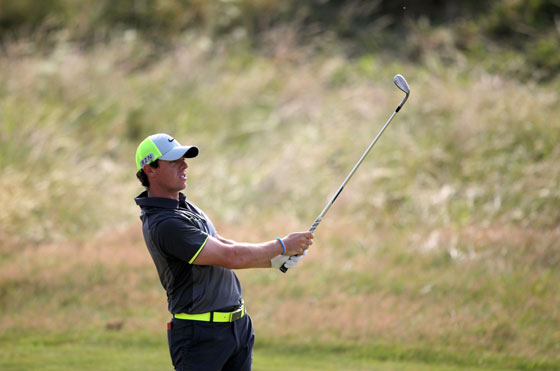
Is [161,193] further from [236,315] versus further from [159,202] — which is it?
[236,315]

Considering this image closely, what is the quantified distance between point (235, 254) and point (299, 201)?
23.8ft

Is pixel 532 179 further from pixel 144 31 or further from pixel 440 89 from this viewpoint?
pixel 144 31

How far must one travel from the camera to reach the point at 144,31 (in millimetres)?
16141

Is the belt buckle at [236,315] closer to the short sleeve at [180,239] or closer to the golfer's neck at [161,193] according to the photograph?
the short sleeve at [180,239]

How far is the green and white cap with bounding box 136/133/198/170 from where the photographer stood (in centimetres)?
364

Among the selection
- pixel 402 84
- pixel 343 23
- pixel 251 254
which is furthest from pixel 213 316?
pixel 343 23

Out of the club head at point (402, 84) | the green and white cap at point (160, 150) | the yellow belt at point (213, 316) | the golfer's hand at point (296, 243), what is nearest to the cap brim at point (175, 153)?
the green and white cap at point (160, 150)

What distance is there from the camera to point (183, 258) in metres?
3.48

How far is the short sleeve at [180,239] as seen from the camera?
346 centimetres

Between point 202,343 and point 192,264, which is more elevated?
point 192,264

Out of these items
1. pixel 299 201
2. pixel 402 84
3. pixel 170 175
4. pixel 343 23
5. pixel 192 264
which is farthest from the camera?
pixel 343 23

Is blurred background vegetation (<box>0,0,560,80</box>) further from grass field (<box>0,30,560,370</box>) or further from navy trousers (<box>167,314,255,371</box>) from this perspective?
navy trousers (<box>167,314,255,371</box>)

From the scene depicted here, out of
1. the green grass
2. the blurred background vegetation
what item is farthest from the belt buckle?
the blurred background vegetation

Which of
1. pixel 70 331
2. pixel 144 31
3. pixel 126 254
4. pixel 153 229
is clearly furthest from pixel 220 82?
pixel 153 229
